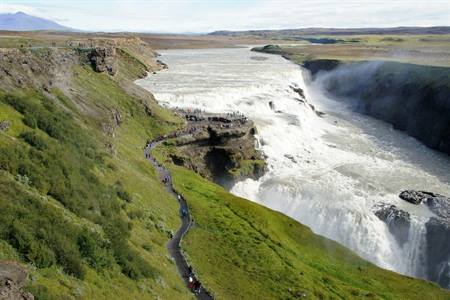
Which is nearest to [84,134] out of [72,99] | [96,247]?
[72,99]

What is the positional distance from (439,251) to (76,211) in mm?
41566

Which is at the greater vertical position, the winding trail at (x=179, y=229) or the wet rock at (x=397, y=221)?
the winding trail at (x=179, y=229)

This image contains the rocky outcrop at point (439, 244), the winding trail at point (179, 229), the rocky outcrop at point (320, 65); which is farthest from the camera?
the rocky outcrop at point (320, 65)

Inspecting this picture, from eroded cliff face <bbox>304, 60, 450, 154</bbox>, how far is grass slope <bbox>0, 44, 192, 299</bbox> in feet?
232

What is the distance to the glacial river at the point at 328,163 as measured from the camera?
179 ft

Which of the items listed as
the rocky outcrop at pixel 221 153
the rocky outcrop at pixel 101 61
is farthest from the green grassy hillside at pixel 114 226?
the rocky outcrop at pixel 101 61

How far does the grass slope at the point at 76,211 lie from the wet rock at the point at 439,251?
29803mm

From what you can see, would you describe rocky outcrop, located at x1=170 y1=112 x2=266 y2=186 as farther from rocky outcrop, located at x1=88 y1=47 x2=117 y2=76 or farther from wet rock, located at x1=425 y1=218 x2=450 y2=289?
wet rock, located at x1=425 y1=218 x2=450 y2=289

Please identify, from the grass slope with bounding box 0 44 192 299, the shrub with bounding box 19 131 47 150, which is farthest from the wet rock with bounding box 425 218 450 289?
the shrub with bounding box 19 131 47 150

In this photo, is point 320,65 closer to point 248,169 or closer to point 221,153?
point 221,153

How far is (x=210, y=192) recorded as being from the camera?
52.5m

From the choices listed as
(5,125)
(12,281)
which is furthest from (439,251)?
(12,281)

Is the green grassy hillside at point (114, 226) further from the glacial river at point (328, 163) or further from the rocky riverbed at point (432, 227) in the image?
the glacial river at point (328, 163)

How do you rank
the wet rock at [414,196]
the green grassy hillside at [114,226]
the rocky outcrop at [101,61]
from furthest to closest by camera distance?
1. the rocky outcrop at [101,61]
2. the wet rock at [414,196]
3. the green grassy hillside at [114,226]
